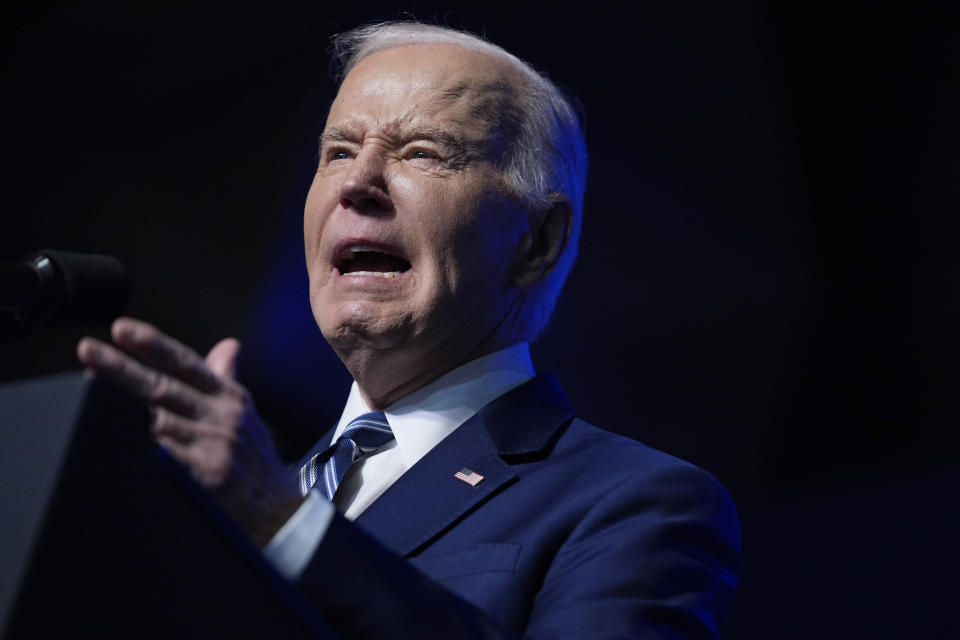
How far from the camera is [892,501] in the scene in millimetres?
2842

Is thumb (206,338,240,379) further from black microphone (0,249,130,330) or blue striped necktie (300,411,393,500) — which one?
blue striped necktie (300,411,393,500)

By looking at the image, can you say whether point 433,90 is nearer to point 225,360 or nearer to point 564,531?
point 564,531

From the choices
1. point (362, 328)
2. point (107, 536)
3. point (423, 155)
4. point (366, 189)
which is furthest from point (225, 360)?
point (423, 155)

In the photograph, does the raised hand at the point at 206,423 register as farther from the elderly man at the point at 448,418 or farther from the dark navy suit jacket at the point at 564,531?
the dark navy suit jacket at the point at 564,531

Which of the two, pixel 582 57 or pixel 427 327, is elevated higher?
pixel 582 57

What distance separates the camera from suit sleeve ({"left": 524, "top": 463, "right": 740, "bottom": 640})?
1276mm

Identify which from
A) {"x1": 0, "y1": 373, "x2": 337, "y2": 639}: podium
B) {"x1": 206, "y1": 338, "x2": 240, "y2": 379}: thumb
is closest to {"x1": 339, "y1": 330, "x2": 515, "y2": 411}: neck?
{"x1": 206, "y1": 338, "x2": 240, "y2": 379}: thumb

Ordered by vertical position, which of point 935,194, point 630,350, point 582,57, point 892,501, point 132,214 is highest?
point 582,57

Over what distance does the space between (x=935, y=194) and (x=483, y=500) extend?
73.6 inches

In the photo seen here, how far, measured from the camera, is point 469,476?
1588mm

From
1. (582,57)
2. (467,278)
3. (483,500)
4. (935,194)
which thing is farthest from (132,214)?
(935,194)

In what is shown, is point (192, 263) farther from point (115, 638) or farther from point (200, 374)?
point (115, 638)

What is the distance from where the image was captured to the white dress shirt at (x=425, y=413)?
1710 millimetres

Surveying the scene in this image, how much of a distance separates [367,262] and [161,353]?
1016mm
